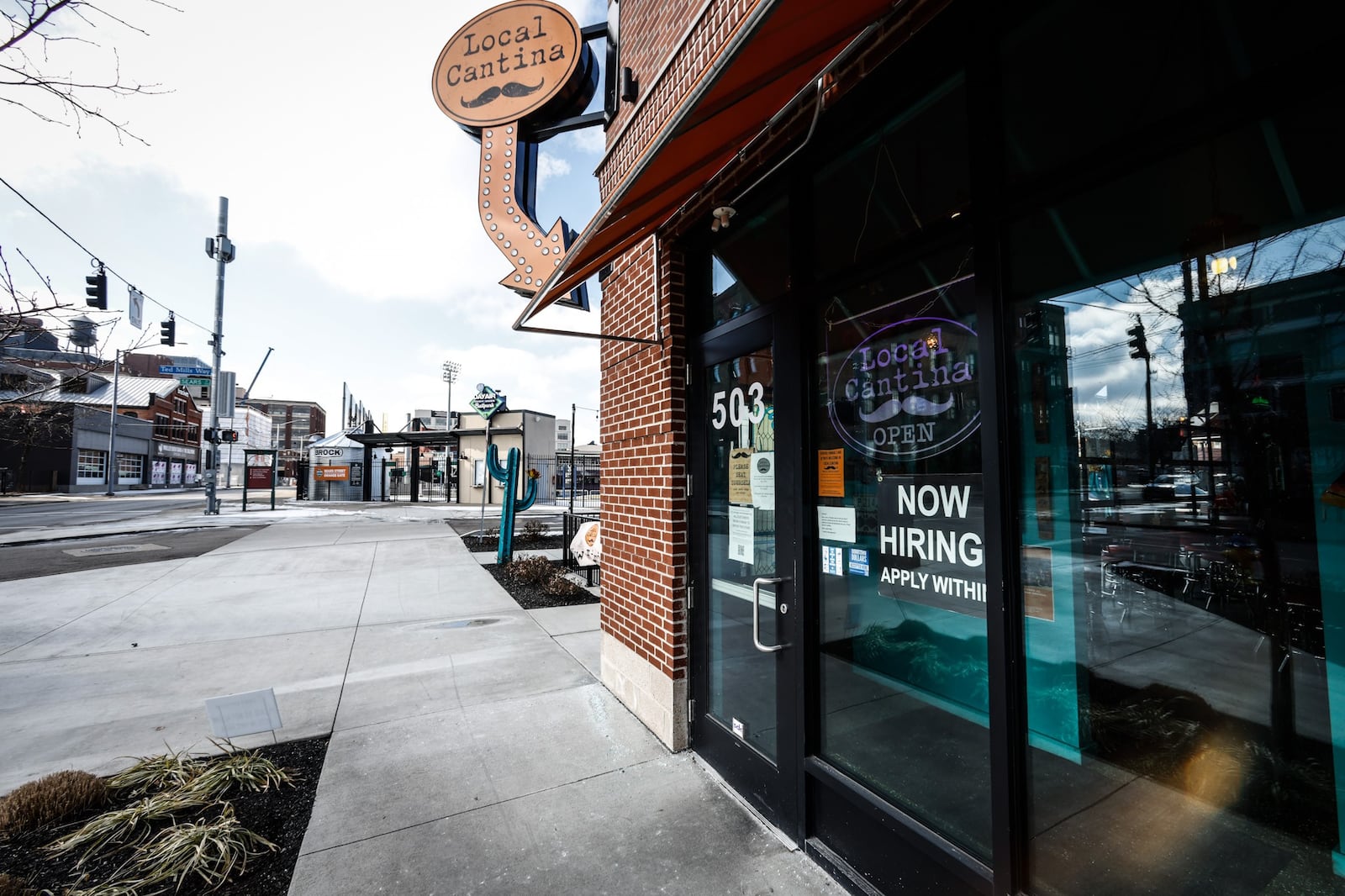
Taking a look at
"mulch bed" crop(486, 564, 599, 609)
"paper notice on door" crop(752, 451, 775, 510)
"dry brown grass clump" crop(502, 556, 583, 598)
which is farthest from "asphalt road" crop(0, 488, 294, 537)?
"paper notice on door" crop(752, 451, 775, 510)

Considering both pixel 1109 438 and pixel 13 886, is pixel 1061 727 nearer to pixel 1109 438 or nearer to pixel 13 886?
pixel 1109 438

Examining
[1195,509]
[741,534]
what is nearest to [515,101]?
[741,534]

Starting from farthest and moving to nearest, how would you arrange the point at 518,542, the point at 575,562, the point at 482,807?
the point at 518,542 → the point at 575,562 → the point at 482,807

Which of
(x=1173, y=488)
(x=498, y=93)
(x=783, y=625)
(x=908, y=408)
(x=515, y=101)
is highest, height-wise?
(x=498, y=93)

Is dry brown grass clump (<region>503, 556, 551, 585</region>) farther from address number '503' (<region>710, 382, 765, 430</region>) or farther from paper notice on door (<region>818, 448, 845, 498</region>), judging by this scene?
paper notice on door (<region>818, 448, 845, 498</region>)

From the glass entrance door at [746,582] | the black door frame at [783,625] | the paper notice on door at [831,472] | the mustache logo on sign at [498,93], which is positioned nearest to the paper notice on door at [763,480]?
the glass entrance door at [746,582]

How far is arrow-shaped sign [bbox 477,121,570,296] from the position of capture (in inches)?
261

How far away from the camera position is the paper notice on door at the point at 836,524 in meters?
2.57

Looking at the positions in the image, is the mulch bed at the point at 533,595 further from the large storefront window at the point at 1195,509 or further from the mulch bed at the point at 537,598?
the large storefront window at the point at 1195,509

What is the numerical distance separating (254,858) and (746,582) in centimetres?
268

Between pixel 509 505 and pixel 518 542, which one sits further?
pixel 518 542

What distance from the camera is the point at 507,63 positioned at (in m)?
6.80

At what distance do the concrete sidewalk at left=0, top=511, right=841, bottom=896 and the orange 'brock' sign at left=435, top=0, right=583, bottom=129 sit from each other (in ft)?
19.6

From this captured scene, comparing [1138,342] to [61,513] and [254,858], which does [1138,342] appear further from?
[61,513]
